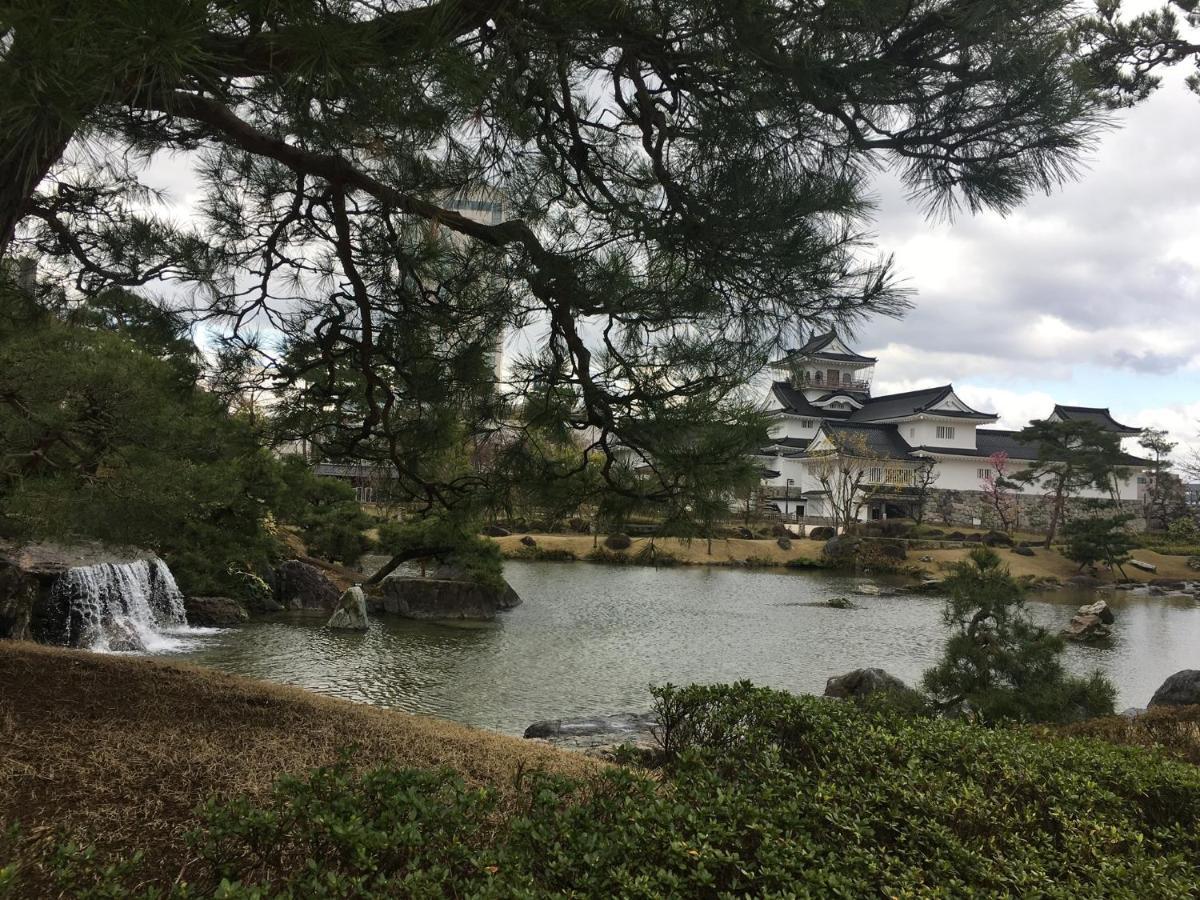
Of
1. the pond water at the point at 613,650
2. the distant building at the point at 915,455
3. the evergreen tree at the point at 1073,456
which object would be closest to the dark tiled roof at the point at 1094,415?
the distant building at the point at 915,455

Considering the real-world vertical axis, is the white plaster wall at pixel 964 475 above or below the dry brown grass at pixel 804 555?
above

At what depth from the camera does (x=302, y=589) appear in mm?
10664

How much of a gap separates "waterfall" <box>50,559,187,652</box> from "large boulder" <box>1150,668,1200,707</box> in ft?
28.1

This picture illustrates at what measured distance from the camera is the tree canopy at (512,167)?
1.81 meters

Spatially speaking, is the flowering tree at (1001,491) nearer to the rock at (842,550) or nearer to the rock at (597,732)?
the rock at (842,550)

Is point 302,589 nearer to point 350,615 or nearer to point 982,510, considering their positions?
point 350,615

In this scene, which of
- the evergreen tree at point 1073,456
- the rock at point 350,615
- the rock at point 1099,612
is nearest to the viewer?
the rock at point 350,615

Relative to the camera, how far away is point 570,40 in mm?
2189

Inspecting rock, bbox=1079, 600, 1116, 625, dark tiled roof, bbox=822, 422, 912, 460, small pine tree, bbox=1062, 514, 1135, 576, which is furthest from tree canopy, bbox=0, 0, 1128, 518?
dark tiled roof, bbox=822, 422, 912, 460

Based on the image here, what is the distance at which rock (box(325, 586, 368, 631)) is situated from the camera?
9.30 m

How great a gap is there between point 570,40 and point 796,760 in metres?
2.24

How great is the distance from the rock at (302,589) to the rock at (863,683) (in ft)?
21.0

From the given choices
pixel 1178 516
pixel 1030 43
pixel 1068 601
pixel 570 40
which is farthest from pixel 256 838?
pixel 1178 516

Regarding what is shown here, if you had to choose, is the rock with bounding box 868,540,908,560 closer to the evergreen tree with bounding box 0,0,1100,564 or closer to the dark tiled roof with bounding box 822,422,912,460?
the dark tiled roof with bounding box 822,422,912,460
